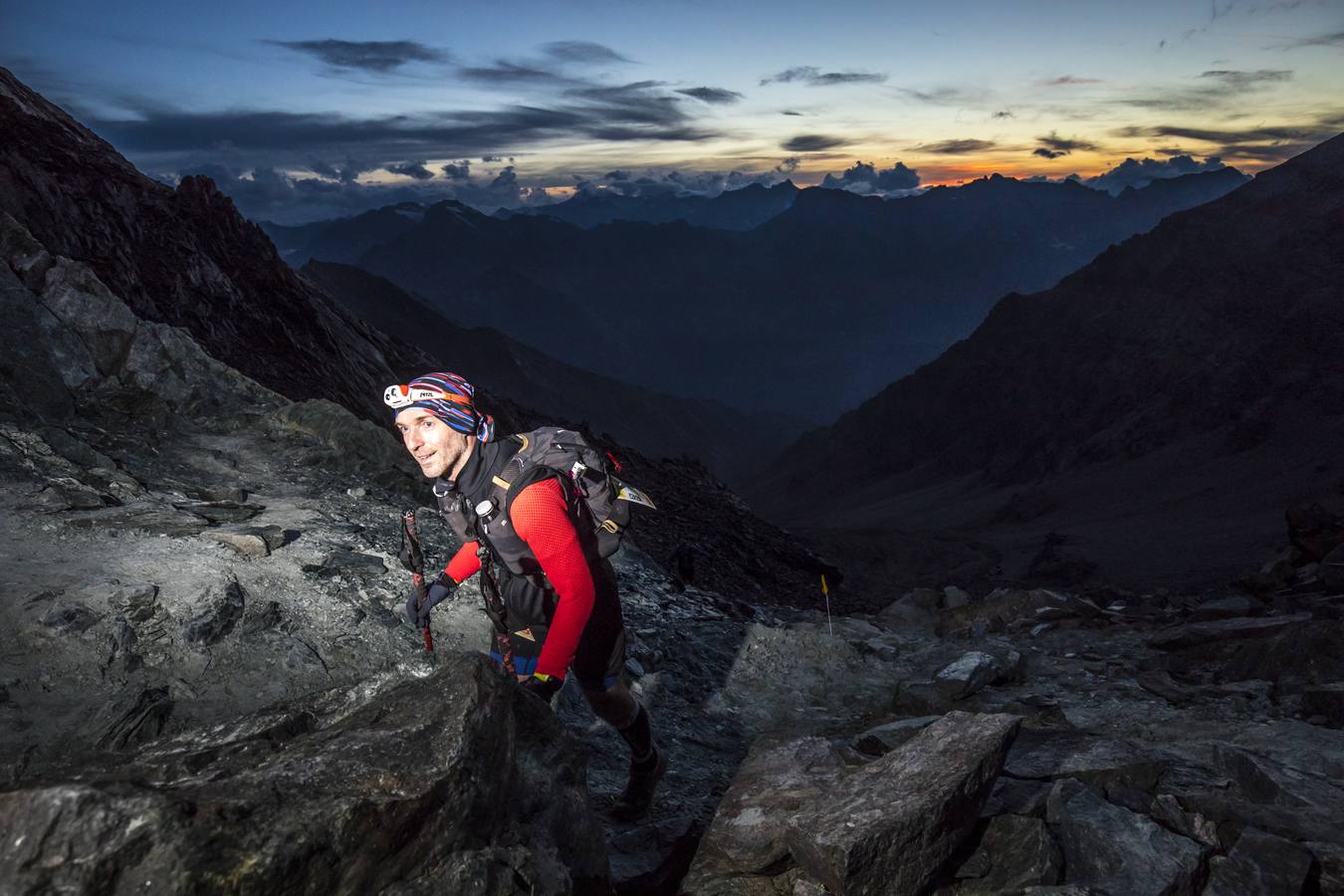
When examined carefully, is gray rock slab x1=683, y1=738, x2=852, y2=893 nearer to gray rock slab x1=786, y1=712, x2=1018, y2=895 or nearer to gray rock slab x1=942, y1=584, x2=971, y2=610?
gray rock slab x1=786, y1=712, x2=1018, y2=895

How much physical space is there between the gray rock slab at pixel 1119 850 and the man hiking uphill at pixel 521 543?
2468 millimetres

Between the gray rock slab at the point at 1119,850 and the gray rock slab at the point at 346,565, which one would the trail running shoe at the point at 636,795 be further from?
the gray rock slab at the point at 346,565

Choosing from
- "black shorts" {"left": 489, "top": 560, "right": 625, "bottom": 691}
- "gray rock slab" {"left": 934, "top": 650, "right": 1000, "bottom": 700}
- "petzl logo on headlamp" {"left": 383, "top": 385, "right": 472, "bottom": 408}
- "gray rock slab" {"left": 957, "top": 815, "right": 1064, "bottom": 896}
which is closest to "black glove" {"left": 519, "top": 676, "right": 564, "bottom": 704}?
Result: "black shorts" {"left": 489, "top": 560, "right": 625, "bottom": 691}

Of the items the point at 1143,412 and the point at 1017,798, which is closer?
the point at 1017,798

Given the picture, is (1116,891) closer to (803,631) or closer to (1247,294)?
(803,631)

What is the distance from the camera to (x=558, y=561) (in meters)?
4.02

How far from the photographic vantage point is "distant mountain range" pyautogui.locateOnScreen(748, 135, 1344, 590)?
5259cm

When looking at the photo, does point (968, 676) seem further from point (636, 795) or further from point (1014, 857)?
point (636, 795)

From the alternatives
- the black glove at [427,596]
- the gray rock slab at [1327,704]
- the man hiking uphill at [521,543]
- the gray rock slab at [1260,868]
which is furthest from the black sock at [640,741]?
the gray rock slab at [1327,704]

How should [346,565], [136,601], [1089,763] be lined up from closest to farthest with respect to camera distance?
[1089,763] < [136,601] < [346,565]

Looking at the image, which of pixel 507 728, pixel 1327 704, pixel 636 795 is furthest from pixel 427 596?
pixel 1327 704

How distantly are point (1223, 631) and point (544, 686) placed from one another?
9.11 m

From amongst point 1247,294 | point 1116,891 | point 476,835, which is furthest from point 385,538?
point 1247,294

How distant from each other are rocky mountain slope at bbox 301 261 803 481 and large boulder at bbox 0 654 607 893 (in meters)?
101
